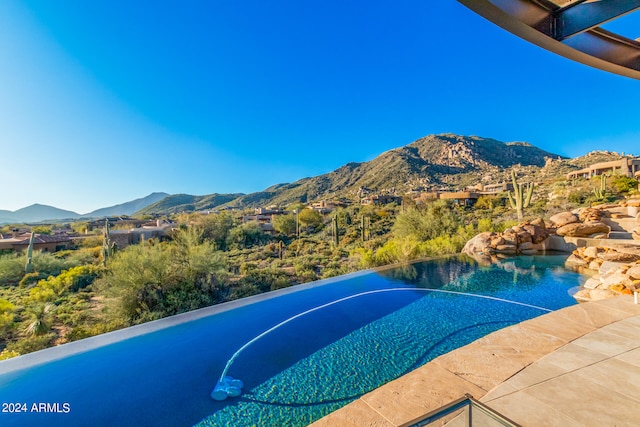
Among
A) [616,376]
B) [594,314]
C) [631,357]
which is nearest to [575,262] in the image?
[594,314]

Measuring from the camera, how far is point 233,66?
535 inches

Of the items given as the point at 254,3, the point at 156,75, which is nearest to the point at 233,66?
the point at 156,75

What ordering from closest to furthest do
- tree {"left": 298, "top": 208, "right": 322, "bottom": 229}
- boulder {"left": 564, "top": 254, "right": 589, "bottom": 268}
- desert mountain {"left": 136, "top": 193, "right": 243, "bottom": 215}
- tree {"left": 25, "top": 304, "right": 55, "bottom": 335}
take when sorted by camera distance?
tree {"left": 25, "top": 304, "right": 55, "bottom": 335} → boulder {"left": 564, "top": 254, "right": 589, "bottom": 268} → tree {"left": 298, "top": 208, "right": 322, "bottom": 229} → desert mountain {"left": 136, "top": 193, "right": 243, "bottom": 215}

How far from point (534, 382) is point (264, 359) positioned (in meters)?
3.26

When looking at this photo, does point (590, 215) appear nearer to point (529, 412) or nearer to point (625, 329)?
point (625, 329)

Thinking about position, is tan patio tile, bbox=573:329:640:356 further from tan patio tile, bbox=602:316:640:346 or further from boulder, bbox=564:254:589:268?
boulder, bbox=564:254:589:268

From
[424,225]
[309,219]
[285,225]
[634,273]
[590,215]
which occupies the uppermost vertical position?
[590,215]

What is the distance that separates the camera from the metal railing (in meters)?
1.01

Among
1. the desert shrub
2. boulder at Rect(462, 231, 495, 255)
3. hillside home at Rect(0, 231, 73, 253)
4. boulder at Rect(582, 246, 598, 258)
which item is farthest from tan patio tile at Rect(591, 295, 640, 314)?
hillside home at Rect(0, 231, 73, 253)

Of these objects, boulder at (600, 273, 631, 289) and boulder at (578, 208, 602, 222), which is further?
boulder at (578, 208, 602, 222)

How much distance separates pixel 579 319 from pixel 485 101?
91.9 feet

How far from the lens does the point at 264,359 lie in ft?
13.1

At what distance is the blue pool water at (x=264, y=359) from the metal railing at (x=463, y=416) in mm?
2189

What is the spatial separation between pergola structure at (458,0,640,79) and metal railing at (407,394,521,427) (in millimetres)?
2771
